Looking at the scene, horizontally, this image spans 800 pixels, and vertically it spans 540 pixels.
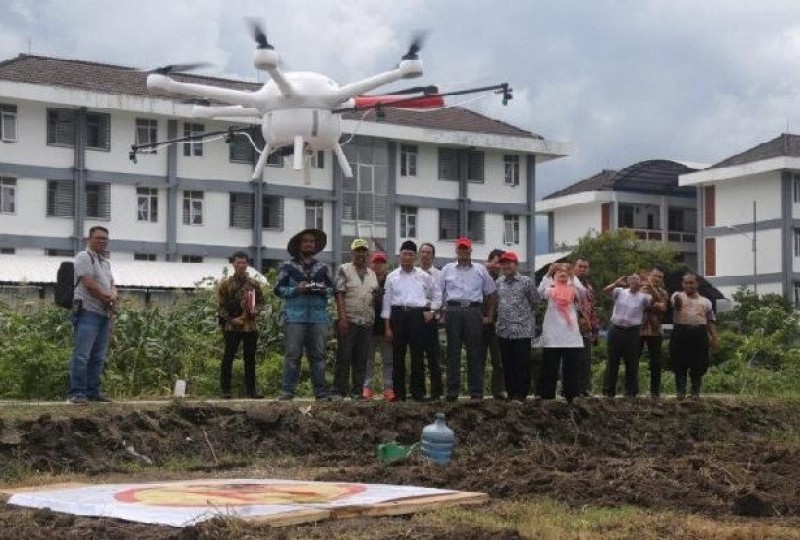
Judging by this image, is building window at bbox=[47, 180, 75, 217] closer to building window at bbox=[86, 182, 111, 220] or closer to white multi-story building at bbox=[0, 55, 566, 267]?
white multi-story building at bbox=[0, 55, 566, 267]

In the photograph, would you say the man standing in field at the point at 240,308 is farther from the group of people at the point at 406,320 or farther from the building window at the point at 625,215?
the building window at the point at 625,215

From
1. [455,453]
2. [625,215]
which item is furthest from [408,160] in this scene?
[455,453]

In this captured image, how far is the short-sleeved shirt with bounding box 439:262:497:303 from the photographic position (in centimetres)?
1581

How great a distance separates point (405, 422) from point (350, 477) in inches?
134

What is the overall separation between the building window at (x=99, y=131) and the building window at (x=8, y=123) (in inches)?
113

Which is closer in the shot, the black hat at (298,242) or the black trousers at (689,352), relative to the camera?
the black hat at (298,242)

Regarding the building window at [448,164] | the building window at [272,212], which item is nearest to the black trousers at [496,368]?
the building window at [272,212]

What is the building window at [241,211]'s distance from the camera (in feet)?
185

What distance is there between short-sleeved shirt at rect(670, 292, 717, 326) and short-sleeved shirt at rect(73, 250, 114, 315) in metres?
7.38

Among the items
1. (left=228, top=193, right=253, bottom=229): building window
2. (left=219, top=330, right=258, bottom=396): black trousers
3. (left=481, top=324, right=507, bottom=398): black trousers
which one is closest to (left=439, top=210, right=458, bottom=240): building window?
(left=228, top=193, right=253, bottom=229): building window

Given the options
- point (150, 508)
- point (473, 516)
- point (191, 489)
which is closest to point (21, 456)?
point (191, 489)

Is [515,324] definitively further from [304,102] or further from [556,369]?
[304,102]

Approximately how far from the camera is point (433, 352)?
16016 mm

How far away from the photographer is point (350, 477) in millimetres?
10555
